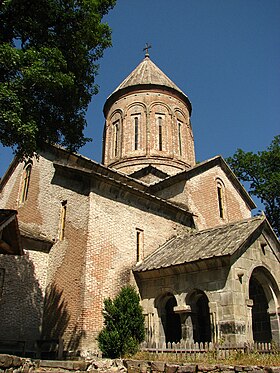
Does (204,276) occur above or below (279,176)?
below

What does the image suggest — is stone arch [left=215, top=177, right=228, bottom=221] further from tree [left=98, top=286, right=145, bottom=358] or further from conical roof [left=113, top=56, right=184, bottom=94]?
conical roof [left=113, top=56, right=184, bottom=94]

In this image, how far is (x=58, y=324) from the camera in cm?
1164

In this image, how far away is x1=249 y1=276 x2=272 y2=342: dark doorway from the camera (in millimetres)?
12227

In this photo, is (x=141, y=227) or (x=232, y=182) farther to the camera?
(x=232, y=182)

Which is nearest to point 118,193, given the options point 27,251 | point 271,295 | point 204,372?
point 27,251

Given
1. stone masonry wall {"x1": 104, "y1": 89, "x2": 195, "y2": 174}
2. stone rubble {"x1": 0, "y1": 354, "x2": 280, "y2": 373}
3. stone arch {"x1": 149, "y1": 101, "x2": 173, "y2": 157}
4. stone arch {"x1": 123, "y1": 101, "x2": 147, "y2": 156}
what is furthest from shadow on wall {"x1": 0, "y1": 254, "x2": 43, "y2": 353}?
stone arch {"x1": 149, "y1": 101, "x2": 173, "y2": 157}

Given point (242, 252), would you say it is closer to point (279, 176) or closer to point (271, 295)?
point (271, 295)

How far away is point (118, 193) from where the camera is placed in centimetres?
1352

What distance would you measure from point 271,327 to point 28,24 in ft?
36.1

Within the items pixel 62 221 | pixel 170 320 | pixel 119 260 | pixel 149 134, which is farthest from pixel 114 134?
pixel 170 320

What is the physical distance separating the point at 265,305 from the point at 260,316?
16.8 inches

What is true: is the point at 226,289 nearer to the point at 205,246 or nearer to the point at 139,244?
the point at 205,246

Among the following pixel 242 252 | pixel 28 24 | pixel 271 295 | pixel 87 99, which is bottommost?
pixel 271 295

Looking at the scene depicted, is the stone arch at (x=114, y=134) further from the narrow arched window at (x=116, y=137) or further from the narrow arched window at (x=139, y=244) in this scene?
the narrow arched window at (x=139, y=244)
